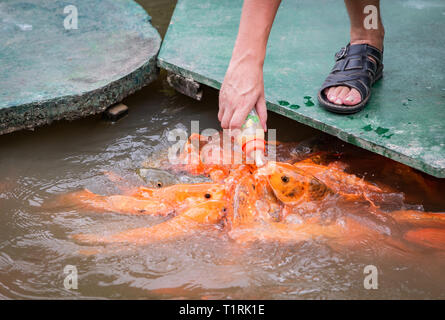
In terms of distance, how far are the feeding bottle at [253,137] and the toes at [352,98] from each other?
72cm

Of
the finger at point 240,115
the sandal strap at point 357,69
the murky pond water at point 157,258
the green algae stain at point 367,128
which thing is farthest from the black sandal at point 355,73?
the finger at point 240,115

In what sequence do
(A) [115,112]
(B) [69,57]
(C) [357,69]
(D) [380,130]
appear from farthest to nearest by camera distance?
(B) [69,57]
(A) [115,112]
(C) [357,69]
(D) [380,130]

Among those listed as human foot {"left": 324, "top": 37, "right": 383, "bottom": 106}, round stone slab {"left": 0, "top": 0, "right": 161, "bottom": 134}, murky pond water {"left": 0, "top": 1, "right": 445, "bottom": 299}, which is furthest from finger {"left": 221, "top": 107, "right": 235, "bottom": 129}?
round stone slab {"left": 0, "top": 0, "right": 161, "bottom": 134}

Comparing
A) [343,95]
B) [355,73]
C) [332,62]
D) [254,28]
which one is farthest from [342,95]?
[254,28]

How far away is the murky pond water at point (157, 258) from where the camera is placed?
5.89ft

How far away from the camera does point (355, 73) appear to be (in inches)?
97.8

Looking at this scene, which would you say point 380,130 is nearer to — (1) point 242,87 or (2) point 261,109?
(2) point 261,109

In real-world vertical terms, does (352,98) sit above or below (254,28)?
below

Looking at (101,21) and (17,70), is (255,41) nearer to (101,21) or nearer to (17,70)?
(17,70)

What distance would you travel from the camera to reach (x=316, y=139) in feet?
9.20

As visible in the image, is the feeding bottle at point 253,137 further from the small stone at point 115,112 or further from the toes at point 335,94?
the small stone at point 115,112

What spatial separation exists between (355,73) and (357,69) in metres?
0.05

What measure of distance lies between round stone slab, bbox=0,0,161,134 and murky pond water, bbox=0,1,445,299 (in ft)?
1.33
